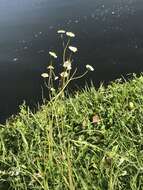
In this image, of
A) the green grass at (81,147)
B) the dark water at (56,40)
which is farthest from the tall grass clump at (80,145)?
the dark water at (56,40)

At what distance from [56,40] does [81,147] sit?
12401 mm

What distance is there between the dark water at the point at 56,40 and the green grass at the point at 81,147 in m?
6.26

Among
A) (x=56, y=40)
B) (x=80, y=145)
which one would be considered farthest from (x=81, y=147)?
(x=56, y=40)

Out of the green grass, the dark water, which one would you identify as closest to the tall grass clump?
the green grass

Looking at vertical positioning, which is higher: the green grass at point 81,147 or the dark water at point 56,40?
the green grass at point 81,147

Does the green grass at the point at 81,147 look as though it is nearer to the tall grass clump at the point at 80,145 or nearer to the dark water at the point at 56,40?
the tall grass clump at the point at 80,145

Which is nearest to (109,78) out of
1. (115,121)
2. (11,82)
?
(11,82)

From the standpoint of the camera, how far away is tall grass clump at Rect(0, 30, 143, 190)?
12.5 ft

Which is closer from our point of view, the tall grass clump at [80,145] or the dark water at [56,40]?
the tall grass clump at [80,145]

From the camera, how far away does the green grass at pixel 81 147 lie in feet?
12.6

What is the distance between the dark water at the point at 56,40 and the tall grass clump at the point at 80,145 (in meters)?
6.30

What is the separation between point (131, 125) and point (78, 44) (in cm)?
1127

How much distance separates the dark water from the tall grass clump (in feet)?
20.7

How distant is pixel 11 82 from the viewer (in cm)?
1384
